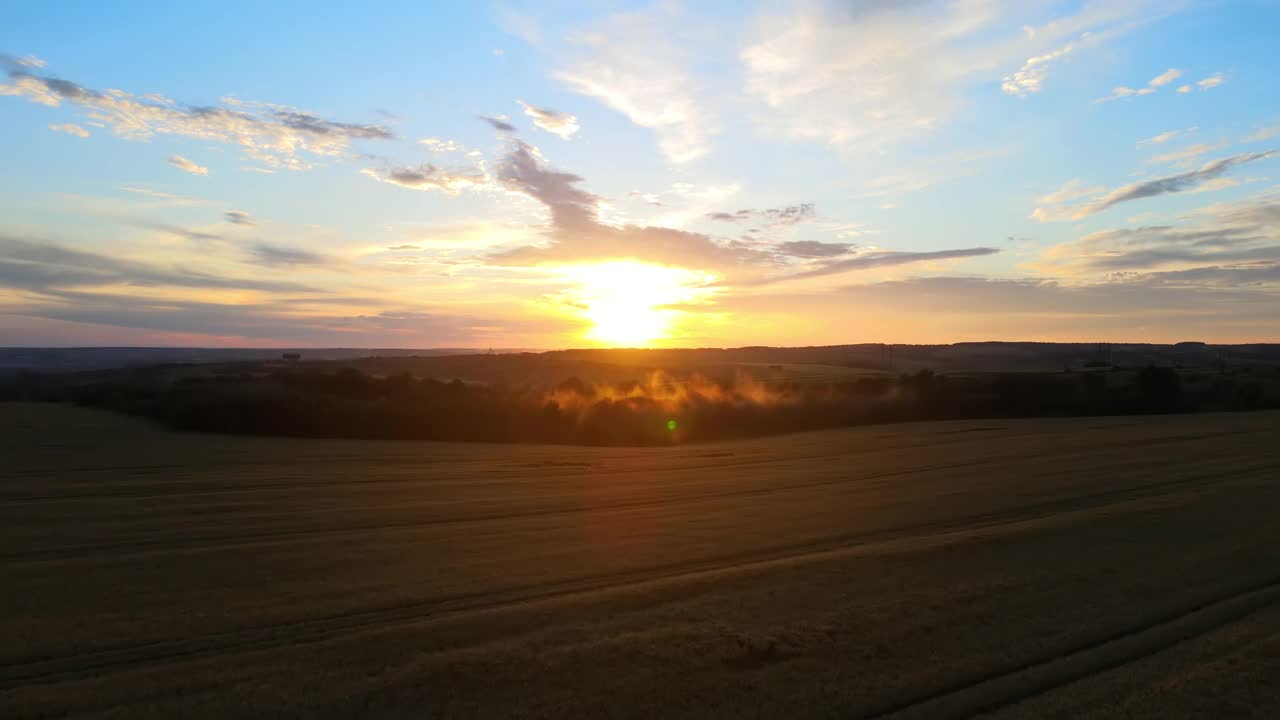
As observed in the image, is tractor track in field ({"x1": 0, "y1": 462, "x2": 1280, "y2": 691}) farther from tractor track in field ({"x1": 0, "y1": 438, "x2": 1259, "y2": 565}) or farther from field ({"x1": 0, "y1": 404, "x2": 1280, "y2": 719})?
tractor track in field ({"x1": 0, "y1": 438, "x2": 1259, "y2": 565})

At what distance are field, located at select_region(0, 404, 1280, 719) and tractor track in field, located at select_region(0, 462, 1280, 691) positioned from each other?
41 millimetres

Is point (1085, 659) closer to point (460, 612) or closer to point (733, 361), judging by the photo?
point (460, 612)

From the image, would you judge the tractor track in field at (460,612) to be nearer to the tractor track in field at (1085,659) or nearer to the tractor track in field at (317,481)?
the tractor track in field at (1085,659)

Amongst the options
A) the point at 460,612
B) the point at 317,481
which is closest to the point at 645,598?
the point at 460,612

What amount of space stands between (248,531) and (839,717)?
9.61 metres

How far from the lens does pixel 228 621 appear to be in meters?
7.61

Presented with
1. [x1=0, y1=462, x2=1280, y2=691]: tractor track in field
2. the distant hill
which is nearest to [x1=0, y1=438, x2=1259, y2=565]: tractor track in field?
[x1=0, y1=462, x2=1280, y2=691]: tractor track in field

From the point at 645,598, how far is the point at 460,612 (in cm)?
182

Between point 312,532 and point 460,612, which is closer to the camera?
point 460,612

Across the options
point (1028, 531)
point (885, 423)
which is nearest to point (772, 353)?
point (885, 423)

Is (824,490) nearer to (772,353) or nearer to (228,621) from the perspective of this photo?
(228,621)

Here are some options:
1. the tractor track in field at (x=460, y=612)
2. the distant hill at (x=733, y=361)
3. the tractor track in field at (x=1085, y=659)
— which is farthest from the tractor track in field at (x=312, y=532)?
the distant hill at (x=733, y=361)

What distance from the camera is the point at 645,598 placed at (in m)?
8.41

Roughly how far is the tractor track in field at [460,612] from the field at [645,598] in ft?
0.14
